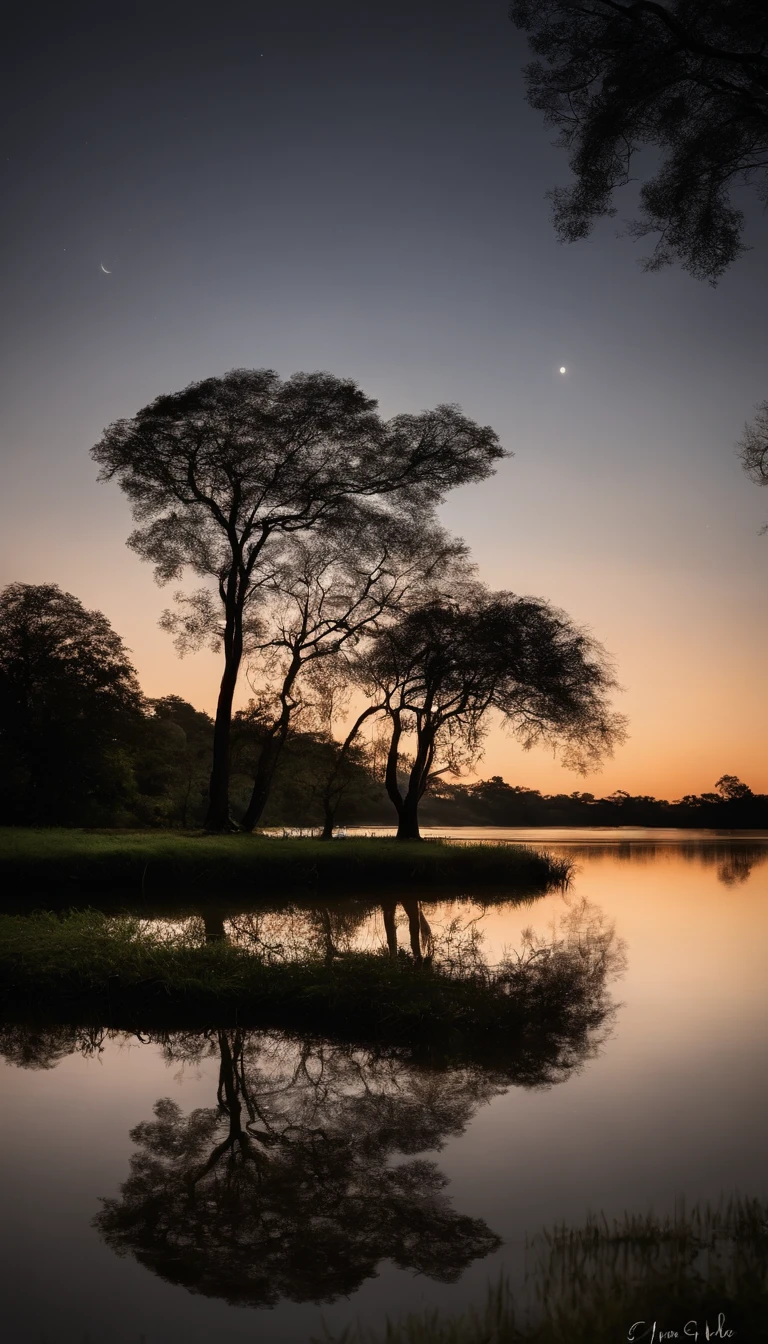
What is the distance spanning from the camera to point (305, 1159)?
192 inches

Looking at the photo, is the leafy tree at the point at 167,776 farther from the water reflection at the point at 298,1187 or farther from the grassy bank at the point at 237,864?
the water reflection at the point at 298,1187

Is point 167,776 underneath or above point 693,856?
above

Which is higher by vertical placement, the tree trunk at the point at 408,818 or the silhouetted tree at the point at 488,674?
the silhouetted tree at the point at 488,674

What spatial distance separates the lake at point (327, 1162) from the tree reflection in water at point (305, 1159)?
2 centimetres

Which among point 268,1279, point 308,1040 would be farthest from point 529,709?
point 268,1279

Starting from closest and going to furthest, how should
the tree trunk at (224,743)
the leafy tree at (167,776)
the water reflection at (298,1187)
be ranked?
the water reflection at (298,1187), the tree trunk at (224,743), the leafy tree at (167,776)

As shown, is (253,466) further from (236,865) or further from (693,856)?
(693,856)

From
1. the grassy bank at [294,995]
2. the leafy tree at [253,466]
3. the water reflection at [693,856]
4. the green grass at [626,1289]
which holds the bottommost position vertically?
the water reflection at [693,856]

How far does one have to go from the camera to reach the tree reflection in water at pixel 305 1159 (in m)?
3.78

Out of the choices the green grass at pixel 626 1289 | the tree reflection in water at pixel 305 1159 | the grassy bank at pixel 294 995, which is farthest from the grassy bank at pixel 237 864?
the green grass at pixel 626 1289

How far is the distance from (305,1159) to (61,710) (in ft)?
102

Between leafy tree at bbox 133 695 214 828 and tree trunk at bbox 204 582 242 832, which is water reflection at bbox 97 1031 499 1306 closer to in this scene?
tree trunk at bbox 204 582 242 832
